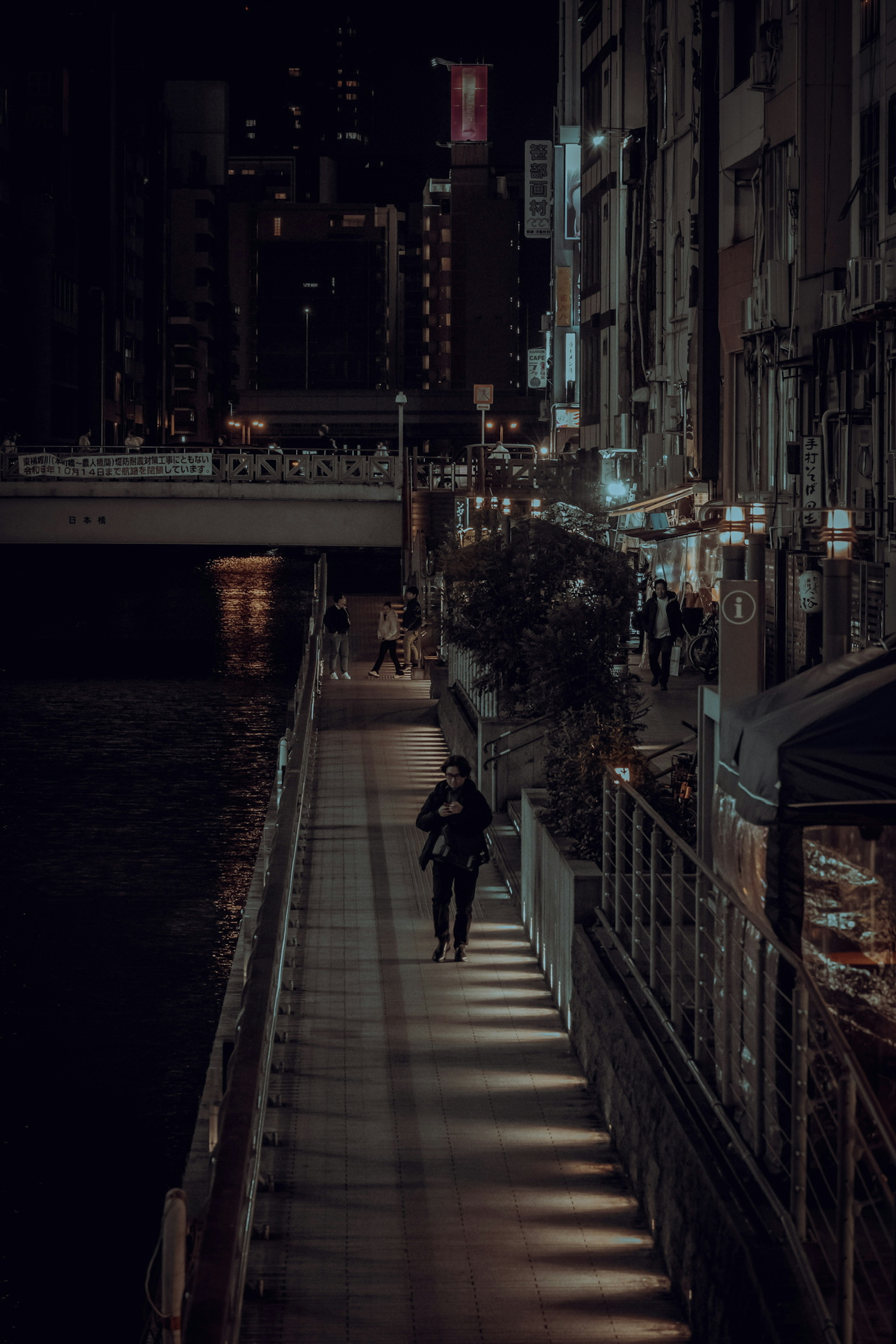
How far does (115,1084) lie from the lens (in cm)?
1357

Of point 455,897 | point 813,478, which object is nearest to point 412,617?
point 813,478

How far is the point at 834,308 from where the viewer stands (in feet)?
84.3

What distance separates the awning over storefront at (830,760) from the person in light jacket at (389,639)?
2773cm

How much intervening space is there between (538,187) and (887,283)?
53483 mm

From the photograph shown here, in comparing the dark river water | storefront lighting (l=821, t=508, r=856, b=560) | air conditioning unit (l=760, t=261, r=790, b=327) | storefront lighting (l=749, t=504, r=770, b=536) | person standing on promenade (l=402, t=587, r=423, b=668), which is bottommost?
the dark river water

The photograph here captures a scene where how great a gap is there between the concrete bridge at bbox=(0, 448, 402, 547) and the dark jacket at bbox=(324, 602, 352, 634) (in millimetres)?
19812

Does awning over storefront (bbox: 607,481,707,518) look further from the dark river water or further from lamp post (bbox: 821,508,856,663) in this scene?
lamp post (bbox: 821,508,856,663)

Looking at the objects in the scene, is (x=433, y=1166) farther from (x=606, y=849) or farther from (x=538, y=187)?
(x=538, y=187)

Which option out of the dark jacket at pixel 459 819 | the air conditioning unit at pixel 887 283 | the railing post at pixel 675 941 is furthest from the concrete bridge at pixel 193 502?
the railing post at pixel 675 941

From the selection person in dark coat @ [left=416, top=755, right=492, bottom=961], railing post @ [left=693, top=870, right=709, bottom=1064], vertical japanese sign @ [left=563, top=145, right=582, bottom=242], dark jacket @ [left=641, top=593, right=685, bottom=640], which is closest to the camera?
railing post @ [left=693, top=870, right=709, bottom=1064]

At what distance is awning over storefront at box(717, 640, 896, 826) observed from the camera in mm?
5664

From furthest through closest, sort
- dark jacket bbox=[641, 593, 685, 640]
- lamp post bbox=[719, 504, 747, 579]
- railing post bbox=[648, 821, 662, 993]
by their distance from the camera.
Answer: dark jacket bbox=[641, 593, 685, 640] → lamp post bbox=[719, 504, 747, 579] → railing post bbox=[648, 821, 662, 993]

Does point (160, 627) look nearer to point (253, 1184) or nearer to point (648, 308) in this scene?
point (648, 308)

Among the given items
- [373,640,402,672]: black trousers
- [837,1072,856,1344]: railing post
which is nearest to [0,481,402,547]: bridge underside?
[373,640,402,672]: black trousers
